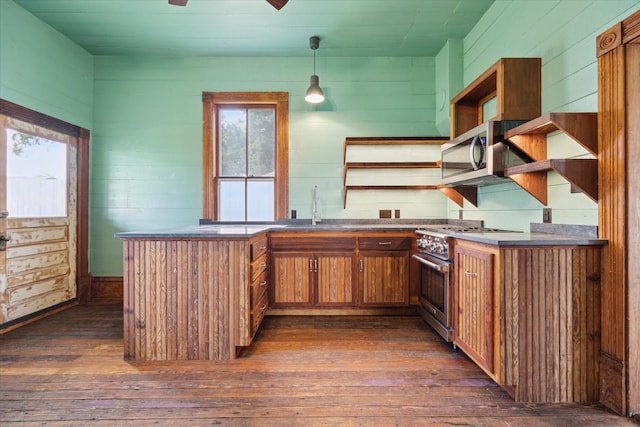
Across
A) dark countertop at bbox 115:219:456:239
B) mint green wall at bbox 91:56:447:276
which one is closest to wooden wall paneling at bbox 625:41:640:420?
dark countertop at bbox 115:219:456:239

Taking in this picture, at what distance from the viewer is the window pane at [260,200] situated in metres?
3.85

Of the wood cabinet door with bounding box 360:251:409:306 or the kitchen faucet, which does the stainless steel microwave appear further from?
the kitchen faucet

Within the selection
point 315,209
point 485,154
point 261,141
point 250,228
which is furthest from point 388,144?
point 250,228

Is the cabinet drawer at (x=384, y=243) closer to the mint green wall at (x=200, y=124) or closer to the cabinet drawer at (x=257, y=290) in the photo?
the mint green wall at (x=200, y=124)

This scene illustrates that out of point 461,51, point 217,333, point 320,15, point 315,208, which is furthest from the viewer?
point 315,208

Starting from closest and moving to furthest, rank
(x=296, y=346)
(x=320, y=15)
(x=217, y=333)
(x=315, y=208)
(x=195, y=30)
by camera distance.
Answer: (x=217, y=333), (x=296, y=346), (x=320, y=15), (x=195, y=30), (x=315, y=208)

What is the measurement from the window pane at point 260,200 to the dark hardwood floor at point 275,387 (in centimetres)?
155

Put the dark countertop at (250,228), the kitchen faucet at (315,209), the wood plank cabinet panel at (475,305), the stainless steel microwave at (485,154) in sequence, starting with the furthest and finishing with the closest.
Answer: the kitchen faucet at (315,209) → the stainless steel microwave at (485,154) → the dark countertop at (250,228) → the wood plank cabinet panel at (475,305)

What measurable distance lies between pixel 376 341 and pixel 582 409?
1.29 m

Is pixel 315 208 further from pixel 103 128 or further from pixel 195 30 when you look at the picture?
pixel 103 128

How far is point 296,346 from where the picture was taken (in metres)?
2.48

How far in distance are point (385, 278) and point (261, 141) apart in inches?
84.9

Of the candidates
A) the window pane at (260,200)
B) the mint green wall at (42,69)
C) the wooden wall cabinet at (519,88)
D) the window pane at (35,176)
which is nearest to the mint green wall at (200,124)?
the mint green wall at (42,69)

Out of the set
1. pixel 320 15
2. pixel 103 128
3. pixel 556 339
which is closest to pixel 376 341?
pixel 556 339
